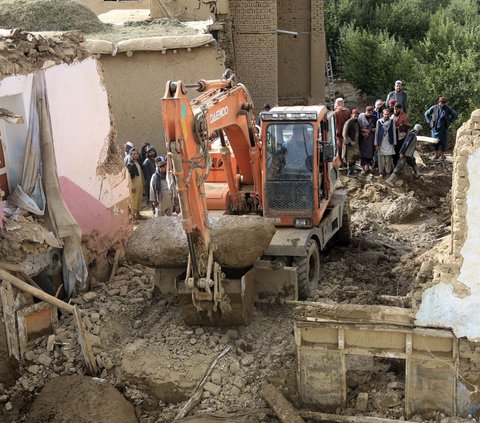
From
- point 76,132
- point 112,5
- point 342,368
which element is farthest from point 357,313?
point 112,5

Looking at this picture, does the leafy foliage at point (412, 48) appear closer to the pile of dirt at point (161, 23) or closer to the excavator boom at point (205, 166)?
the pile of dirt at point (161, 23)

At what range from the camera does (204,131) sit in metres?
8.20

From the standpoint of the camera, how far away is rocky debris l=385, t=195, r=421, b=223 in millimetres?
14180

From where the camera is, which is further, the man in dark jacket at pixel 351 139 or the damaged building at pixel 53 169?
the man in dark jacket at pixel 351 139

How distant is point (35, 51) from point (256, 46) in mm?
9573

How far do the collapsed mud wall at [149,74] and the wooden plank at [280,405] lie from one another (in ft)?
29.3

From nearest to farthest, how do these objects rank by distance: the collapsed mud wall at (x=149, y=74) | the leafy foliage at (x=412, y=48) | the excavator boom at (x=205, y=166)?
the excavator boom at (x=205, y=166) < the collapsed mud wall at (x=149, y=74) < the leafy foliage at (x=412, y=48)

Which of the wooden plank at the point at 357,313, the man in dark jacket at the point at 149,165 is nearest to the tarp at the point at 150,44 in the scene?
the man in dark jacket at the point at 149,165

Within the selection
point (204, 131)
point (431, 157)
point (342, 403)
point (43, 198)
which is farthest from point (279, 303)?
point (431, 157)

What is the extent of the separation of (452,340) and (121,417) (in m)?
3.46

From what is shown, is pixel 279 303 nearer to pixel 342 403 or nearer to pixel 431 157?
pixel 342 403

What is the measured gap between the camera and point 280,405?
307 inches

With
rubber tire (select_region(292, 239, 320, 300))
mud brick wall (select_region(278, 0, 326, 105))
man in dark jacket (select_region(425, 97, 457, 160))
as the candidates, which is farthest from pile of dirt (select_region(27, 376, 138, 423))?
mud brick wall (select_region(278, 0, 326, 105))

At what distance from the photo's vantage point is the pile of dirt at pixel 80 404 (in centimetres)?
794
